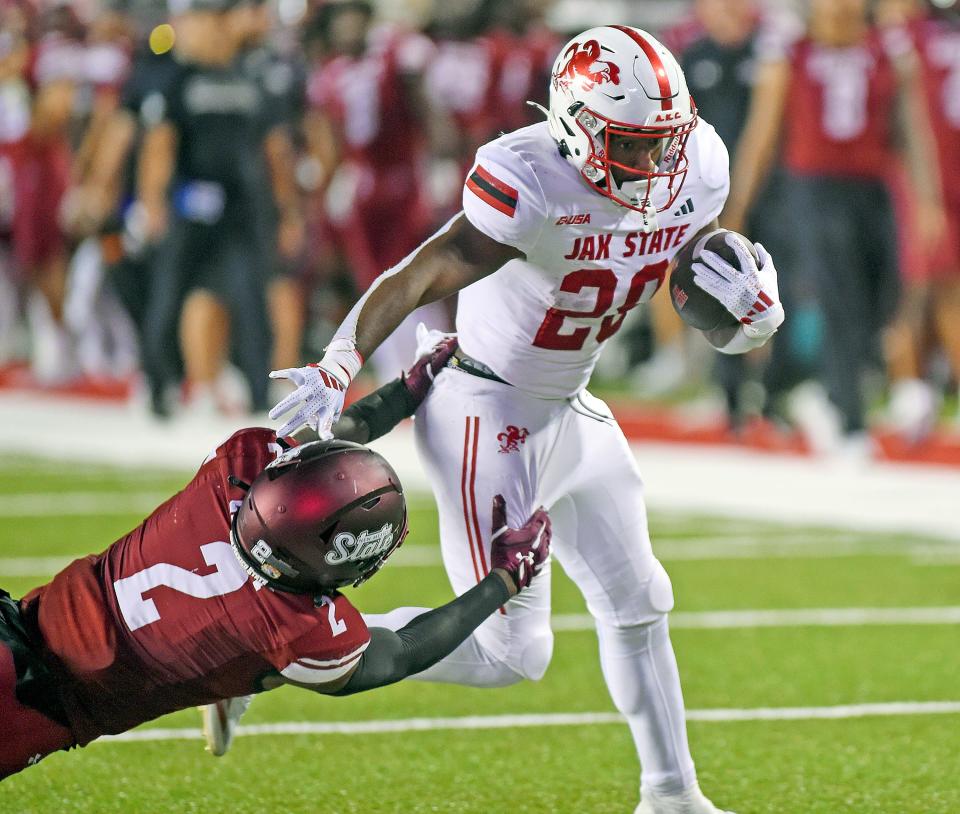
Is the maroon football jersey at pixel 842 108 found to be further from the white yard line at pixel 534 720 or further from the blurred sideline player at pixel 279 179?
the white yard line at pixel 534 720

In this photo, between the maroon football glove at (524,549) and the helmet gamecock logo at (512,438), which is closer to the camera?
the maroon football glove at (524,549)

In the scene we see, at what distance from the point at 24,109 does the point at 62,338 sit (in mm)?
1626

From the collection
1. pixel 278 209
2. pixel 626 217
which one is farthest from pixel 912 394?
pixel 626 217

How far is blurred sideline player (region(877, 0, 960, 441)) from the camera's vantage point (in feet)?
29.9

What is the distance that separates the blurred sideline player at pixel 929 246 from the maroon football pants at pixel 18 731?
6.35m

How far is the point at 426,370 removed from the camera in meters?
4.20

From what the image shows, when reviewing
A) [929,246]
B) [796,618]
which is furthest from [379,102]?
[796,618]

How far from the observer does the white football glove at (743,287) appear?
391cm

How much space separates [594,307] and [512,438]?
0.33 m

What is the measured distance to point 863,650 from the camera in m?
→ 5.54

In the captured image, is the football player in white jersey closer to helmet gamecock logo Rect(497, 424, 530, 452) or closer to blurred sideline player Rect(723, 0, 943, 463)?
helmet gamecock logo Rect(497, 424, 530, 452)

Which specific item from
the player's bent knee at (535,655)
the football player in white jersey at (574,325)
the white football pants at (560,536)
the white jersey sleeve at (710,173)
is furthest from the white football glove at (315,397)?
the white jersey sleeve at (710,173)

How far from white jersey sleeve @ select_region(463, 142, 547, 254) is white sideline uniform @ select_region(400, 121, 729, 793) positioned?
0.03 metres

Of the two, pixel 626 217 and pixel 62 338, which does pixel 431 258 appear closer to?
pixel 626 217
